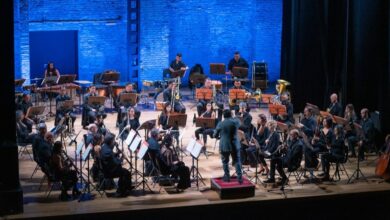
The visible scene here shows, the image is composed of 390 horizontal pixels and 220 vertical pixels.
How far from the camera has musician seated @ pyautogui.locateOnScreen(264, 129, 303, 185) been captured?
48.7ft

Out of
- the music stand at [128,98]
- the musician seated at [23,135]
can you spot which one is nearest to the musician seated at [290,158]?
the music stand at [128,98]

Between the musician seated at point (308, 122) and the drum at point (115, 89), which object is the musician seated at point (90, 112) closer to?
the drum at point (115, 89)

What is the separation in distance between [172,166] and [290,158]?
102 inches

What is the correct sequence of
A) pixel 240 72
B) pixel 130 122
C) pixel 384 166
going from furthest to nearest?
pixel 240 72, pixel 130 122, pixel 384 166

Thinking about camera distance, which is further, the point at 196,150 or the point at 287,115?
the point at 287,115

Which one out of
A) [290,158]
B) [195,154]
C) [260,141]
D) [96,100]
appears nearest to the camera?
[195,154]

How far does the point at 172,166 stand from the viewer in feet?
47.6

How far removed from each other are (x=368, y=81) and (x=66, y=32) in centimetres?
1150

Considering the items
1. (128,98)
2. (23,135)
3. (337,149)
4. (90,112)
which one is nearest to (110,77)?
(128,98)

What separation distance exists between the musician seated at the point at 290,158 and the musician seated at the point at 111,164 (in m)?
3.19

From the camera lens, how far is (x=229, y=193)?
14.2 meters

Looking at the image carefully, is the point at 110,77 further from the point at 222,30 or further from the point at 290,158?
the point at 290,158

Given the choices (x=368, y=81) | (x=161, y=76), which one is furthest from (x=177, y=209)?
(x=161, y=76)

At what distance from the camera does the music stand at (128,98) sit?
63.2 ft
